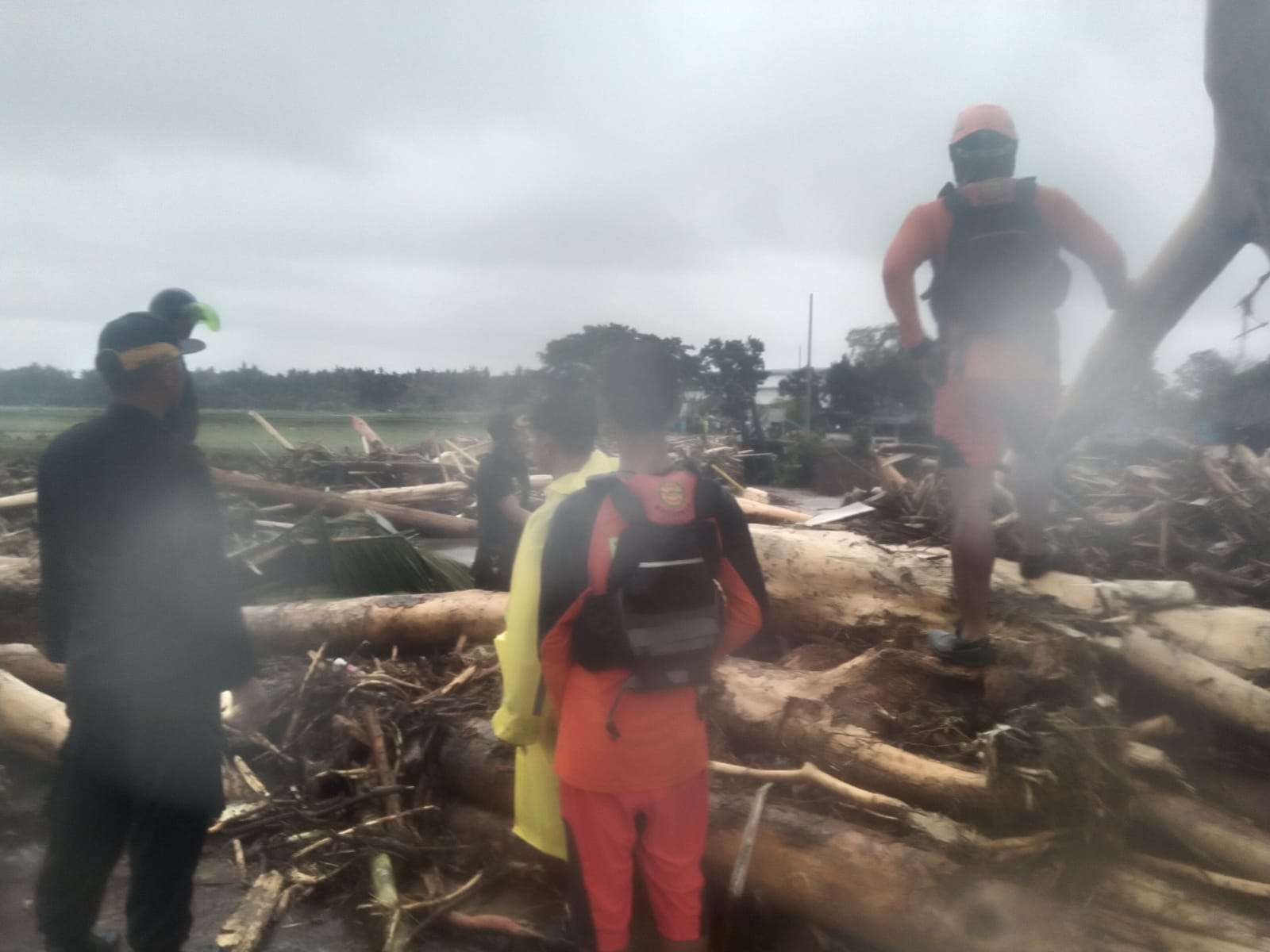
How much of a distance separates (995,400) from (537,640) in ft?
6.54

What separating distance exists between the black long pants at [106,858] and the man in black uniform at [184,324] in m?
1.04

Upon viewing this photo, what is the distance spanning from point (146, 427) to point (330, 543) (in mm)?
3640

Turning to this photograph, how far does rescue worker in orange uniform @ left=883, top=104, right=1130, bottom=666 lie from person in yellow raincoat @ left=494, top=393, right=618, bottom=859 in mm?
1299

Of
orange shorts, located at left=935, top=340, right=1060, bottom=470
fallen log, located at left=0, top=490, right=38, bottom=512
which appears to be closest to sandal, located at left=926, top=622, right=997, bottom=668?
orange shorts, located at left=935, top=340, right=1060, bottom=470

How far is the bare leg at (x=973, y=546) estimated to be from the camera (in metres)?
3.29

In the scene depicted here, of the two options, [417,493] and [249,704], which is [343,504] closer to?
[417,493]

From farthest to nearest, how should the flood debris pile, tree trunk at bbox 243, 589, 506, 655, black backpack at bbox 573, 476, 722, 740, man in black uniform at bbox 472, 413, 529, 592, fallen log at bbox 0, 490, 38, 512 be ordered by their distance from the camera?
fallen log at bbox 0, 490, 38, 512 → man in black uniform at bbox 472, 413, 529, 592 → tree trunk at bbox 243, 589, 506, 655 → the flood debris pile → black backpack at bbox 573, 476, 722, 740

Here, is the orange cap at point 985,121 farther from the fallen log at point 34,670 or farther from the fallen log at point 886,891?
the fallen log at point 34,670

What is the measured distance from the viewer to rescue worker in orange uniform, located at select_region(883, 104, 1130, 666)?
125 inches

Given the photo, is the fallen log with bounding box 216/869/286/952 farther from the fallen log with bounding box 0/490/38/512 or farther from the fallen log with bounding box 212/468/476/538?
the fallen log with bounding box 0/490/38/512

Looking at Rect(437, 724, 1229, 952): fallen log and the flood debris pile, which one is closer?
Rect(437, 724, 1229, 952): fallen log

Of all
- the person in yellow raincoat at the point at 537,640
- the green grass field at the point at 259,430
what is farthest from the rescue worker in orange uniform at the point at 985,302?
the green grass field at the point at 259,430

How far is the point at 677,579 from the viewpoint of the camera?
219cm

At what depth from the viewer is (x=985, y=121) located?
3.24m
